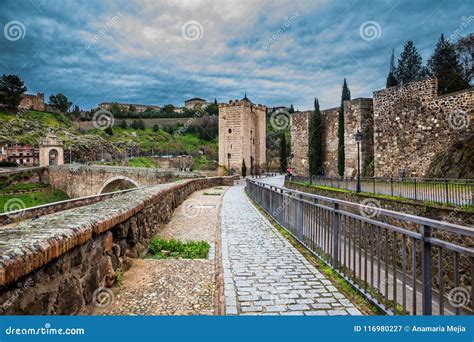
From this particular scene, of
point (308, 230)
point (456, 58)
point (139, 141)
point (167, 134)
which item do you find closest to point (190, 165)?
point (139, 141)

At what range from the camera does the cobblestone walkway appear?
371 cm

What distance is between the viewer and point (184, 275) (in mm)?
4863

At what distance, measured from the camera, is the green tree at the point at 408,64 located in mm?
41297

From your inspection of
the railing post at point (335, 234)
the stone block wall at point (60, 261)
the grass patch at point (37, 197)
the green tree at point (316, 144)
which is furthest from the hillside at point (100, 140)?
the stone block wall at point (60, 261)

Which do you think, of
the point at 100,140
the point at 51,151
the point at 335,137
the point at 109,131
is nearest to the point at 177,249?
the point at 335,137

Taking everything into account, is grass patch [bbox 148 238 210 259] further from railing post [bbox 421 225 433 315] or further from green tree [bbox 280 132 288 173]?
green tree [bbox 280 132 288 173]

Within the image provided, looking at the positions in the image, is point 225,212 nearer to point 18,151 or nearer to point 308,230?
point 308,230

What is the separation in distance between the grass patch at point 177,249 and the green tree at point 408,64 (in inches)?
1683

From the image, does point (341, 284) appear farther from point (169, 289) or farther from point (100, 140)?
point (100, 140)

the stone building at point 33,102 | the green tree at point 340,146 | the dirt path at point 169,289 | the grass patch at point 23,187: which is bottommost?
the grass patch at point 23,187

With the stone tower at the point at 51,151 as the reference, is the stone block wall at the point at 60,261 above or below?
below

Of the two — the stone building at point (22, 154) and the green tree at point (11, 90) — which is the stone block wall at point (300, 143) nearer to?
the stone building at point (22, 154)

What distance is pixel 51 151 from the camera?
5488 cm

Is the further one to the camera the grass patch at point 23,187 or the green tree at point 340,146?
the grass patch at point 23,187
